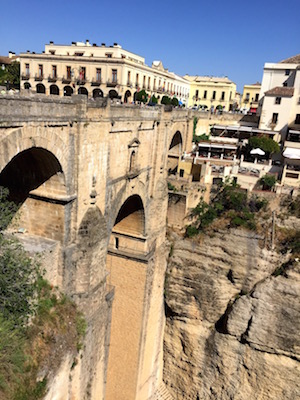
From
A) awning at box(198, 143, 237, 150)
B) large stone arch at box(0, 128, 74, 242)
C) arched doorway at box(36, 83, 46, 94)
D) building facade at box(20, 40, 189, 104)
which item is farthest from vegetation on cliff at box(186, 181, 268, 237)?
arched doorway at box(36, 83, 46, 94)

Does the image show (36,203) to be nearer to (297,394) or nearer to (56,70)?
(297,394)

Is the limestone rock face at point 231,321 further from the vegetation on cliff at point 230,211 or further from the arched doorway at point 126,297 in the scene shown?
the arched doorway at point 126,297

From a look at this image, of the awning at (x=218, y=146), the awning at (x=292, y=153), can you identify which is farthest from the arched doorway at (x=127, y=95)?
the awning at (x=292, y=153)

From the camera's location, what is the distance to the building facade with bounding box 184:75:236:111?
43.5m

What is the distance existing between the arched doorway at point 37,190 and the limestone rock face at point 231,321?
10112 millimetres

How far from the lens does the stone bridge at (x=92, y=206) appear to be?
875cm

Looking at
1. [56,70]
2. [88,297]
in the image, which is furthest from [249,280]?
[56,70]

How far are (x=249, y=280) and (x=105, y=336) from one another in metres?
8.81

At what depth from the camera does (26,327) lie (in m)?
8.40

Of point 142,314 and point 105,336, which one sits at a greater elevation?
point 105,336

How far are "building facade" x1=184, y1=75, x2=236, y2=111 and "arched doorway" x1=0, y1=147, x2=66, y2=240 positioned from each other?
35.7 meters

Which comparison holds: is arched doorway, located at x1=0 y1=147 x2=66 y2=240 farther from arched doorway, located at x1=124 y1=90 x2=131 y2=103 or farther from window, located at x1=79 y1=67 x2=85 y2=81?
arched doorway, located at x1=124 y1=90 x2=131 y2=103

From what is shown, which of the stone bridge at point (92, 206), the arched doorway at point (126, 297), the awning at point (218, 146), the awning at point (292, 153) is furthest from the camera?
the awning at point (218, 146)

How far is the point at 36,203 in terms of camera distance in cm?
994
